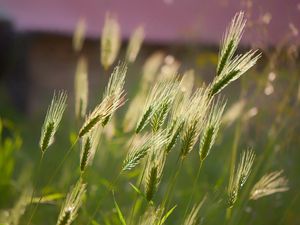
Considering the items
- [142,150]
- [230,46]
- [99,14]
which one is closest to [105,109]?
[142,150]

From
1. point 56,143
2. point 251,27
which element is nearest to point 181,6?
point 56,143

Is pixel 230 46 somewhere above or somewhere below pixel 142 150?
above

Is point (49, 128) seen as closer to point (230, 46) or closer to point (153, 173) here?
point (153, 173)

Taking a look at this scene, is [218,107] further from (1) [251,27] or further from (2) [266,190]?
(1) [251,27]

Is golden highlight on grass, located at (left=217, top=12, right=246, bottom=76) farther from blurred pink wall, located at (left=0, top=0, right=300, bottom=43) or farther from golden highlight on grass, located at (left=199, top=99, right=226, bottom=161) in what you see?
blurred pink wall, located at (left=0, top=0, right=300, bottom=43)

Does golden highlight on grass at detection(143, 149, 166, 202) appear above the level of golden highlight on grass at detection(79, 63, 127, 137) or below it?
below

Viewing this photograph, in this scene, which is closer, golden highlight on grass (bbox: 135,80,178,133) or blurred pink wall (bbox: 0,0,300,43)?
golden highlight on grass (bbox: 135,80,178,133)

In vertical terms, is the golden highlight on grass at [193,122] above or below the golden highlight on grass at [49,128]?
above

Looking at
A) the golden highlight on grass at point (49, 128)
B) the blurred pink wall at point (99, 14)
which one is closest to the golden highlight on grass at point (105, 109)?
the golden highlight on grass at point (49, 128)

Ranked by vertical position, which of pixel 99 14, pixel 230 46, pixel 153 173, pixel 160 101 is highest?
pixel 230 46

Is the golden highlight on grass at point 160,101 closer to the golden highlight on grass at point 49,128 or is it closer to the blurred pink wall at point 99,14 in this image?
the golden highlight on grass at point 49,128

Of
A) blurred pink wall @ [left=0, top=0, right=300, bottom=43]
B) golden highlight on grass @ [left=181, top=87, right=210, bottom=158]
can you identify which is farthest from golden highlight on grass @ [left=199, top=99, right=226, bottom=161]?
blurred pink wall @ [left=0, top=0, right=300, bottom=43]

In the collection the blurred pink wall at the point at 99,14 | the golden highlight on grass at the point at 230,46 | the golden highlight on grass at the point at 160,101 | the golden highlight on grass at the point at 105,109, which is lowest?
the blurred pink wall at the point at 99,14
